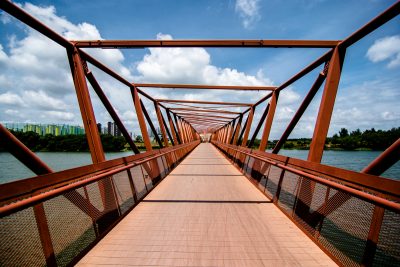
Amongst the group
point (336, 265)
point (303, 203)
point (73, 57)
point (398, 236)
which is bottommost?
point (336, 265)

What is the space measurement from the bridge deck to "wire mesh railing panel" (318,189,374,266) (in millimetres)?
173

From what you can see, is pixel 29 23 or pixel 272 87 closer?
pixel 29 23

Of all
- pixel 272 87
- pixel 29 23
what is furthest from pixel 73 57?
pixel 272 87

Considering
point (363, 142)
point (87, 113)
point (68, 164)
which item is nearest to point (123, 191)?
point (87, 113)

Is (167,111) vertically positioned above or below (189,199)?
above

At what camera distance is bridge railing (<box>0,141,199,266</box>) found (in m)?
1.97

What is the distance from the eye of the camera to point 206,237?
318 cm

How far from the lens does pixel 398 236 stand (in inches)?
81.5

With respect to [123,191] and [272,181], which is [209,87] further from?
[123,191]

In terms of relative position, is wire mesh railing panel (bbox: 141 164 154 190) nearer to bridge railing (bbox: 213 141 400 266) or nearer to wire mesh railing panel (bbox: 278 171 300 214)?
wire mesh railing panel (bbox: 278 171 300 214)

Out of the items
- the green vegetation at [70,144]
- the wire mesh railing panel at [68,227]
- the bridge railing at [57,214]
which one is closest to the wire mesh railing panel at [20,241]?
the bridge railing at [57,214]

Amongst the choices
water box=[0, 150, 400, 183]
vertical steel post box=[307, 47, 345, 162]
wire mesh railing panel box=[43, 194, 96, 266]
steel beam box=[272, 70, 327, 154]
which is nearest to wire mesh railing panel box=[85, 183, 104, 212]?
wire mesh railing panel box=[43, 194, 96, 266]

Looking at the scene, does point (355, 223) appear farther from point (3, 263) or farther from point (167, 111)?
point (167, 111)

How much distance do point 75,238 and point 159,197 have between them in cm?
256
